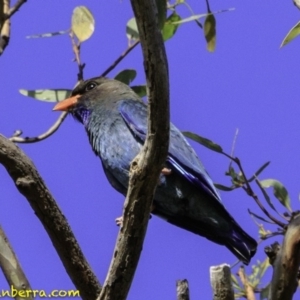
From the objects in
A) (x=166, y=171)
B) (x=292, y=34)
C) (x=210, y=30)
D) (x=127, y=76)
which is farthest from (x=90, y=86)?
(x=292, y=34)

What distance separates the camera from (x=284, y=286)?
2.92m

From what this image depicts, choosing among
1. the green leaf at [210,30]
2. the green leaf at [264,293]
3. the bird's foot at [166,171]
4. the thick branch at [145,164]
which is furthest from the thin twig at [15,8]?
the green leaf at [264,293]

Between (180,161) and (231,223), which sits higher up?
(180,161)

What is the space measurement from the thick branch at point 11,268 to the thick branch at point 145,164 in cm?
32

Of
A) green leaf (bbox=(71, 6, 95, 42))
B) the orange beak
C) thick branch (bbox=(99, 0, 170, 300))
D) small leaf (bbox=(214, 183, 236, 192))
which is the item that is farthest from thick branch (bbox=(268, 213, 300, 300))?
the orange beak

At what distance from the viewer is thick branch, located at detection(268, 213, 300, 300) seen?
9.58ft

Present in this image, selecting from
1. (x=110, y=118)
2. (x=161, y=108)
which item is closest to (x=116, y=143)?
(x=110, y=118)

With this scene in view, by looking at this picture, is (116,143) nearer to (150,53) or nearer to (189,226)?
(189,226)

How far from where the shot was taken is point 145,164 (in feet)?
10.1

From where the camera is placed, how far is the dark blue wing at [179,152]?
471 cm

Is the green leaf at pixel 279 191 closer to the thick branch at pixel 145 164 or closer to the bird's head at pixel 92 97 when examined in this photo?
the bird's head at pixel 92 97

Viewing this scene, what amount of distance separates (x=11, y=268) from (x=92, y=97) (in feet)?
8.27

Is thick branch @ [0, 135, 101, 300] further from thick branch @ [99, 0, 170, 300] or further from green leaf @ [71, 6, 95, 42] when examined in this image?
green leaf @ [71, 6, 95, 42]

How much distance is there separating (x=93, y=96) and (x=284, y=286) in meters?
2.91
